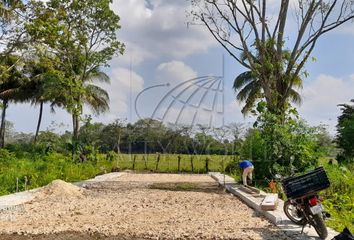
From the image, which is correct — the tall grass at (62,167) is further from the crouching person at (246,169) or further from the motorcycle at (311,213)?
the motorcycle at (311,213)

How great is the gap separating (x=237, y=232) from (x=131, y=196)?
5.63 meters

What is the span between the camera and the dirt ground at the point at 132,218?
21.8 ft

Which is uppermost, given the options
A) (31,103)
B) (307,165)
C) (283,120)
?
(31,103)

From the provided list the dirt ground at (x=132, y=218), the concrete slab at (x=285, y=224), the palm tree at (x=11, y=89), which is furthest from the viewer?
the palm tree at (x=11, y=89)

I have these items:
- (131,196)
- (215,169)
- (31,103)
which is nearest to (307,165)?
(131,196)

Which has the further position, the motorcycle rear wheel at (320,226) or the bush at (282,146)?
the bush at (282,146)

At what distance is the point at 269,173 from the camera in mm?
14453

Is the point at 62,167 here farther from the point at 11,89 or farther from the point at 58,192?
the point at 11,89

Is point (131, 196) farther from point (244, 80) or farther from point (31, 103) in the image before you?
point (31, 103)

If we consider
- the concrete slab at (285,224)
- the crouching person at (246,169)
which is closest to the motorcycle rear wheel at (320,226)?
the concrete slab at (285,224)

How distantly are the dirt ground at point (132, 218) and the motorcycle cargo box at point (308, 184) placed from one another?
0.64 metres

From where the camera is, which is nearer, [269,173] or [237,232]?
[237,232]

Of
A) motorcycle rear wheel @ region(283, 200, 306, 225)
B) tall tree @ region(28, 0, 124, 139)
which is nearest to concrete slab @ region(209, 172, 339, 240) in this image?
motorcycle rear wheel @ region(283, 200, 306, 225)

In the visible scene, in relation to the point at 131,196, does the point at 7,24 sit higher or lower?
higher
